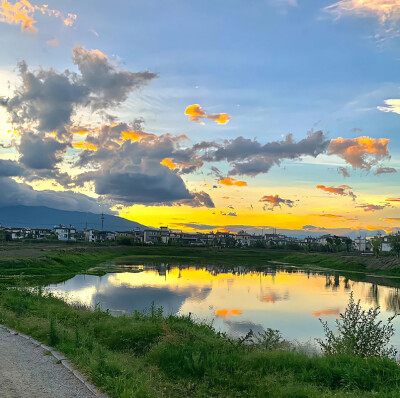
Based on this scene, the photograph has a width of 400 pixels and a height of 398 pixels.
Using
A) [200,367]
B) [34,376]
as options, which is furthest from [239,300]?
[34,376]

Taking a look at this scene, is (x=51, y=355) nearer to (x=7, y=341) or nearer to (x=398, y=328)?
(x=7, y=341)

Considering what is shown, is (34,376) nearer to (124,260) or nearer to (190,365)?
(190,365)

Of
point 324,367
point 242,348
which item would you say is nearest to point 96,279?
point 242,348

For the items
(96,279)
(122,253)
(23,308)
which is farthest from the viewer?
(122,253)

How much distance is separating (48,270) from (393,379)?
4562 cm

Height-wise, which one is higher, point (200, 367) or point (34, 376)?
point (34, 376)

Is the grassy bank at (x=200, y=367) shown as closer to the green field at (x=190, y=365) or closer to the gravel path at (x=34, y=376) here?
the green field at (x=190, y=365)

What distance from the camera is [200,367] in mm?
11820

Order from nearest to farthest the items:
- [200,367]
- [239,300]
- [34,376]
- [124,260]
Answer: [34,376] → [200,367] → [239,300] → [124,260]

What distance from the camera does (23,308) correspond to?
62.7 ft

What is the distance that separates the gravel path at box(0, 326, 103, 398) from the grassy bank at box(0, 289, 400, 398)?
0.52 metres

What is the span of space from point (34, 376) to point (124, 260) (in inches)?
3048

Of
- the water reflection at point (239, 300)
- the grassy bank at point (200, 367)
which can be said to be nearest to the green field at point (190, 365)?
the grassy bank at point (200, 367)

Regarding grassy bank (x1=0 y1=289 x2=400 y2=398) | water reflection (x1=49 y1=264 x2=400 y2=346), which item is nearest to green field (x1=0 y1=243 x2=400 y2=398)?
grassy bank (x1=0 y1=289 x2=400 y2=398)
